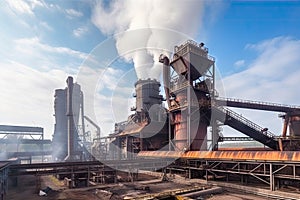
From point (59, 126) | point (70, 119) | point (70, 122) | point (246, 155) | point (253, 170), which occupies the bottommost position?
point (253, 170)

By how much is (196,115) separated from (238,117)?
5.72m

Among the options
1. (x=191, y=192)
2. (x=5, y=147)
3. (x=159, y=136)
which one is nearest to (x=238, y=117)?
(x=159, y=136)

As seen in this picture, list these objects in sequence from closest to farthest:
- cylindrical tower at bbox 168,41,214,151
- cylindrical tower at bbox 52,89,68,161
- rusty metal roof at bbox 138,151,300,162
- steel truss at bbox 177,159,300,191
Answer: rusty metal roof at bbox 138,151,300,162 → steel truss at bbox 177,159,300,191 → cylindrical tower at bbox 168,41,214,151 → cylindrical tower at bbox 52,89,68,161

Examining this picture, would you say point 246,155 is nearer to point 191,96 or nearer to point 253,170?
point 253,170

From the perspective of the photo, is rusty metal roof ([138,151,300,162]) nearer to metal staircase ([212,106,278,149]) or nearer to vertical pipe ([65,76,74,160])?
metal staircase ([212,106,278,149])

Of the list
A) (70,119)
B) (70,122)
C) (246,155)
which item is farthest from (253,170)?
(70,122)

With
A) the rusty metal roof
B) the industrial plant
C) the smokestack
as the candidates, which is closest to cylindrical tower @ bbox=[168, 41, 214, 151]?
the industrial plant

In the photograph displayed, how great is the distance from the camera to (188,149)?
88.4 ft

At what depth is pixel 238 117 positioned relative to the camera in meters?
28.1

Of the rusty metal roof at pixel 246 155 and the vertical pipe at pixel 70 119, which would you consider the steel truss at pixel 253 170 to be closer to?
the rusty metal roof at pixel 246 155

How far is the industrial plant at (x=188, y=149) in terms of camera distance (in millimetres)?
15820

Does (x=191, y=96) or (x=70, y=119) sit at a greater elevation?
(x=191, y=96)

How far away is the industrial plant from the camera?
15.8 metres

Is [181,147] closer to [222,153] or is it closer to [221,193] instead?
[222,153]
